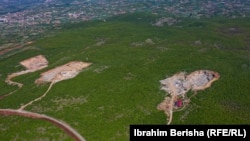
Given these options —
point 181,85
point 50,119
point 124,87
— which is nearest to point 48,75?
point 124,87

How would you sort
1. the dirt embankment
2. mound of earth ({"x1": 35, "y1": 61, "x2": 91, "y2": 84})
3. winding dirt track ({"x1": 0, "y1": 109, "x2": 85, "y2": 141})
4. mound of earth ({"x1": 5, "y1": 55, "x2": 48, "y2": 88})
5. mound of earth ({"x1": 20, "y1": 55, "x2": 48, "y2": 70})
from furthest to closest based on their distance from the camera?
mound of earth ({"x1": 20, "y1": 55, "x2": 48, "y2": 70})
mound of earth ({"x1": 5, "y1": 55, "x2": 48, "y2": 88})
mound of earth ({"x1": 35, "y1": 61, "x2": 91, "y2": 84})
the dirt embankment
winding dirt track ({"x1": 0, "y1": 109, "x2": 85, "y2": 141})

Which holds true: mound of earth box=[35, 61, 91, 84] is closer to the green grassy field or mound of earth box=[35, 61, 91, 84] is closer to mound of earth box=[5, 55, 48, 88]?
the green grassy field

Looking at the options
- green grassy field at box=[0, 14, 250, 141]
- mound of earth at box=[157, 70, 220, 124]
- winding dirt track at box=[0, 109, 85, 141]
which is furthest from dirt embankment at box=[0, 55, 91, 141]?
mound of earth at box=[157, 70, 220, 124]

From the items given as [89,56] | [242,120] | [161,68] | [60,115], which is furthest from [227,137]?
[89,56]

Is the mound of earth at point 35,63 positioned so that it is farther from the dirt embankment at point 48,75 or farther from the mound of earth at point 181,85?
the mound of earth at point 181,85

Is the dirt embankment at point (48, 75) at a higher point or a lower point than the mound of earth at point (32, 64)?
higher

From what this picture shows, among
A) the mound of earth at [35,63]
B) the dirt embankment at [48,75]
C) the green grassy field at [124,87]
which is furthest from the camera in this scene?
the mound of earth at [35,63]

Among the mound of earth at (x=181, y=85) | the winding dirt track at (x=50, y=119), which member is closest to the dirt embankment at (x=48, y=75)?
the winding dirt track at (x=50, y=119)

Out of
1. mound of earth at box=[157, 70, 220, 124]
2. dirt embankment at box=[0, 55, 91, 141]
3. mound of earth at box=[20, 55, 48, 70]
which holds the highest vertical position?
mound of earth at box=[157, 70, 220, 124]
